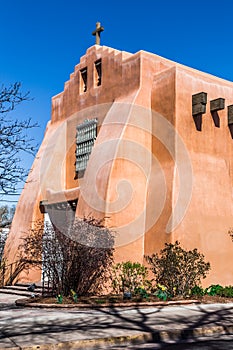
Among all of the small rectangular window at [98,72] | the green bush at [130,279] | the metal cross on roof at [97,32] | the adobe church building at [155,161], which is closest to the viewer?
the green bush at [130,279]

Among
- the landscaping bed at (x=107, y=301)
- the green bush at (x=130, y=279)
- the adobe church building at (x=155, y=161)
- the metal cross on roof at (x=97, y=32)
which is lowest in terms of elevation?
the landscaping bed at (x=107, y=301)

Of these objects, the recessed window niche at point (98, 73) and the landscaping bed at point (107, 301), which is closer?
the landscaping bed at point (107, 301)

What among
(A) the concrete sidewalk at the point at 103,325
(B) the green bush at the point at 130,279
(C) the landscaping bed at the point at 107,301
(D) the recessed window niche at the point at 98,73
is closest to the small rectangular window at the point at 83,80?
(D) the recessed window niche at the point at 98,73

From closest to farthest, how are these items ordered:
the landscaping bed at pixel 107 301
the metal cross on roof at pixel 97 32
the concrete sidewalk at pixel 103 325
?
the concrete sidewalk at pixel 103 325, the landscaping bed at pixel 107 301, the metal cross on roof at pixel 97 32

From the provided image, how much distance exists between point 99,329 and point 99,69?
12231mm

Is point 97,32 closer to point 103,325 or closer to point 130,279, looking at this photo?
point 130,279

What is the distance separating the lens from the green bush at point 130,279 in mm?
13039

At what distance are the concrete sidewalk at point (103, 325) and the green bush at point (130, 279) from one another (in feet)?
7.54

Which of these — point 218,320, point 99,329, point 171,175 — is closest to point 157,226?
point 171,175

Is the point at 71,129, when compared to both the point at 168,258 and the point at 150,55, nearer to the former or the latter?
the point at 150,55

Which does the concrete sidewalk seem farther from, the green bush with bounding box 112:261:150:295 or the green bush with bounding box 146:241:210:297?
the green bush with bounding box 112:261:150:295

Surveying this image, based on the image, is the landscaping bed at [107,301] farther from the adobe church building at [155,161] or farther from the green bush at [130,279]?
the adobe church building at [155,161]

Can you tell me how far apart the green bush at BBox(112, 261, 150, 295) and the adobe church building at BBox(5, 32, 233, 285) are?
34.0 inches

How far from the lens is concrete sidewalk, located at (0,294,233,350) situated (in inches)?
277
